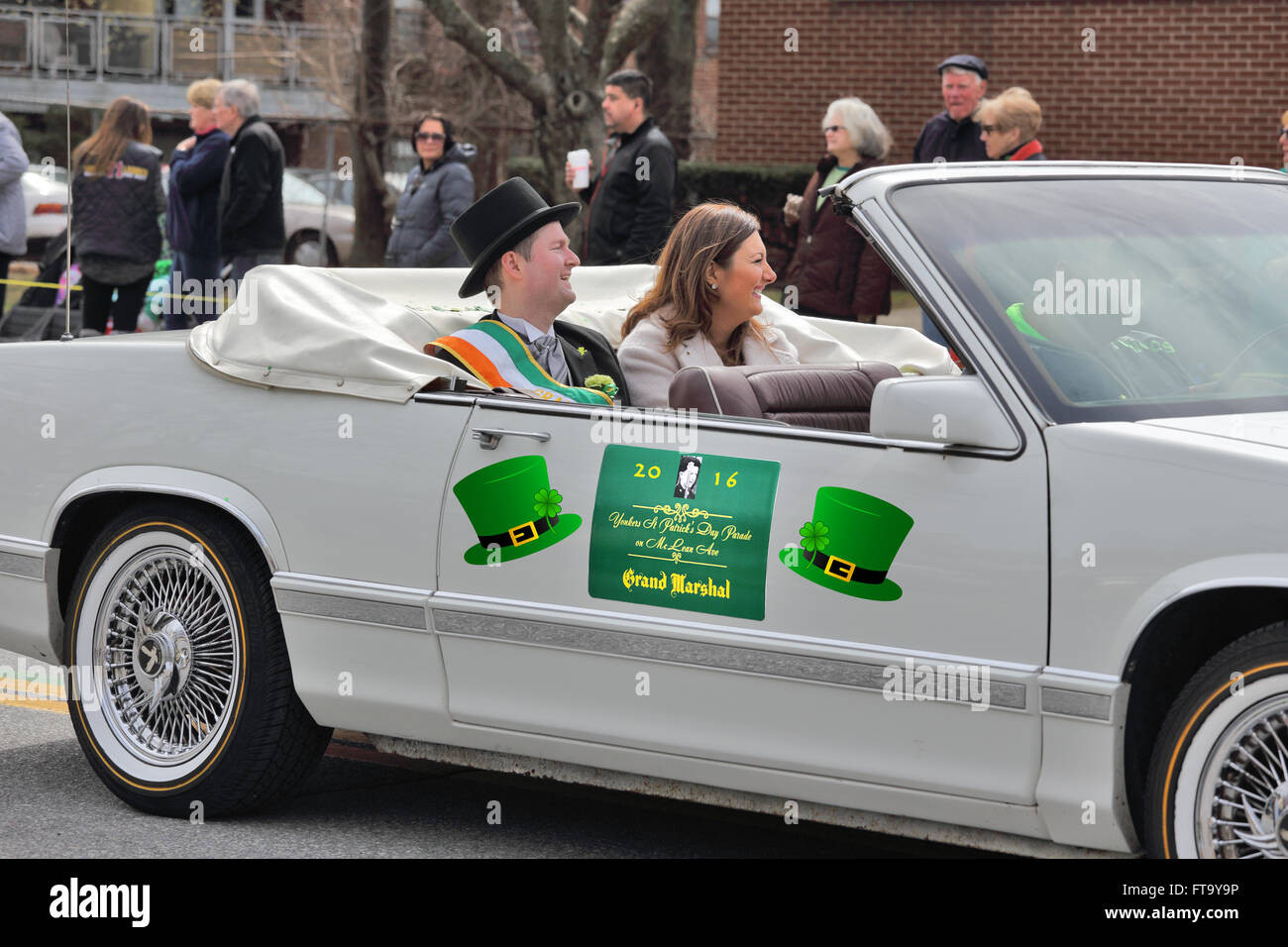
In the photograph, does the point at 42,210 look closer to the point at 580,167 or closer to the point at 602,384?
the point at 580,167

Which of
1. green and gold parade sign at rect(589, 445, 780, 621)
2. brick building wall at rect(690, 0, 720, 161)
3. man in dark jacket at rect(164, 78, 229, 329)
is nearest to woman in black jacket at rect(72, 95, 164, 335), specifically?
man in dark jacket at rect(164, 78, 229, 329)

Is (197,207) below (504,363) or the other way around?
the other way around

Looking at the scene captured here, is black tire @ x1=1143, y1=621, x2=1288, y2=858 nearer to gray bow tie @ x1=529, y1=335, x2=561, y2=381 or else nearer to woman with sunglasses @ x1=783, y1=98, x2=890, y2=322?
gray bow tie @ x1=529, y1=335, x2=561, y2=381

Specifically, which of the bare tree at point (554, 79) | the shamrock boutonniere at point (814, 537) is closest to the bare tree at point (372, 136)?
the bare tree at point (554, 79)

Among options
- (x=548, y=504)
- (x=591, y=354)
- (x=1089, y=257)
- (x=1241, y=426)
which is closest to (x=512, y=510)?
(x=548, y=504)

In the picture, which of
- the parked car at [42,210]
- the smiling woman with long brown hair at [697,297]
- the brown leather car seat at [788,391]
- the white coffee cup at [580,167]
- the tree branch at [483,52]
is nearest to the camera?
the brown leather car seat at [788,391]

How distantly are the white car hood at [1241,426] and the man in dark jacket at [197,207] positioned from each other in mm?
8381

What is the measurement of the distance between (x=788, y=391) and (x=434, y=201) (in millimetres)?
7181

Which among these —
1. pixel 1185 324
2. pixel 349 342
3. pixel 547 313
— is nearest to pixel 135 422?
pixel 349 342

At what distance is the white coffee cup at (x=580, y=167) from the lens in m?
10.2

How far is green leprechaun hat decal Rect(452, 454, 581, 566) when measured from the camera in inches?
167

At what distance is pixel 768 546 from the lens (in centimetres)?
395

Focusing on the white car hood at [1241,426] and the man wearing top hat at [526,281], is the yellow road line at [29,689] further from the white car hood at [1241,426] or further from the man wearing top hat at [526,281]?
the white car hood at [1241,426]

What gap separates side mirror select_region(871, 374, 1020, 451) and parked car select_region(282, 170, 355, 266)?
60.6 feet
